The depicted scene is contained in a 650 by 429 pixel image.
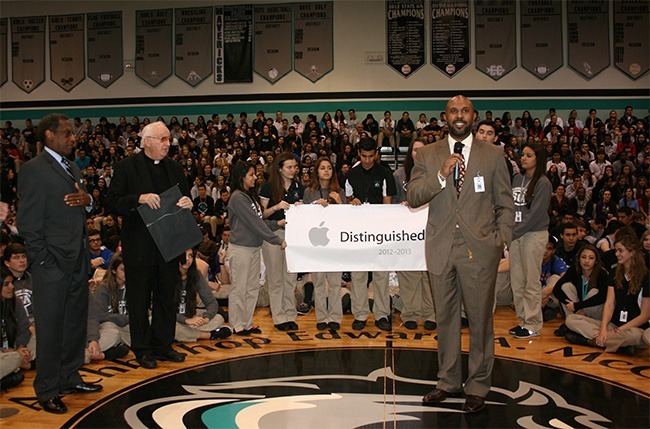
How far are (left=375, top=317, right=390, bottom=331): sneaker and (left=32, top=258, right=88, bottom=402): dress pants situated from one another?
3210 millimetres

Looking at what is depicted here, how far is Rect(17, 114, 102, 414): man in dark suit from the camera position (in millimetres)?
Answer: 4273

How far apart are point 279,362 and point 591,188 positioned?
37.7 feet

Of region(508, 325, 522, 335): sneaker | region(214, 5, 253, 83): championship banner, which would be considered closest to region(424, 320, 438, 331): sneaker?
region(508, 325, 522, 335): sneaker

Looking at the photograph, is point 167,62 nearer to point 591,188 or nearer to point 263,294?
point 591,188

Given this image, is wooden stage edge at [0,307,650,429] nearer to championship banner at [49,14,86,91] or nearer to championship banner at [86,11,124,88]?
championship banner at [86,11,124,88]

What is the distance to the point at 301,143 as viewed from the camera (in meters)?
18.5

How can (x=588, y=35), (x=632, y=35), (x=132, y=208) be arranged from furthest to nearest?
(x=588, y=35)
(x=632, y=35)
(x=132, y=208)

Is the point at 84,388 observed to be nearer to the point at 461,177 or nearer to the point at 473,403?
the point at 473,403

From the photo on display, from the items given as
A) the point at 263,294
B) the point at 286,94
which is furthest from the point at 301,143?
the point at 263,294

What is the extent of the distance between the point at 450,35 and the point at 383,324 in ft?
51.0

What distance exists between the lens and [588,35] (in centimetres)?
1994

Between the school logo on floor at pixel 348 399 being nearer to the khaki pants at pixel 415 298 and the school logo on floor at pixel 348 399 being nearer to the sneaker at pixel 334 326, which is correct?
the sneaker at pixel 334 326

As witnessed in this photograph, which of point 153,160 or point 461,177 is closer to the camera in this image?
point 461,177

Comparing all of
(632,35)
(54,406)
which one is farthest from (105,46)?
Answer: (54,406)
